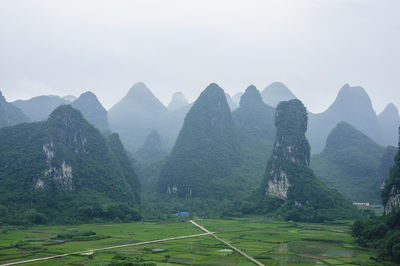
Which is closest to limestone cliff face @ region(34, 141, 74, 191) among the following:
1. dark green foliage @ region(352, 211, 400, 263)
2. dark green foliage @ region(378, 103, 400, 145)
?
dark green foliage @ region(352, 211, 400, 263)

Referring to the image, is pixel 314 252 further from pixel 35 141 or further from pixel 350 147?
pixel 350 147

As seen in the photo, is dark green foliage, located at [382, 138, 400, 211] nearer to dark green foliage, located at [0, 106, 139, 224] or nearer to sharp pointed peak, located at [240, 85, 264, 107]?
dark green foliage, located at [0, 106, 139, 224]

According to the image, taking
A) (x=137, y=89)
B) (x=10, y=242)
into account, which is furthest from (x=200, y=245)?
(x=137, y=89)

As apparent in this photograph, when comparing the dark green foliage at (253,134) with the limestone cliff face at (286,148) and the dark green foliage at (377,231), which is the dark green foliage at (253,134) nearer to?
the limestone cliff face at (286,148)

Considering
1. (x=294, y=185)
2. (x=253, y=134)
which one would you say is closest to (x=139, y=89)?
(x=253, y=134)

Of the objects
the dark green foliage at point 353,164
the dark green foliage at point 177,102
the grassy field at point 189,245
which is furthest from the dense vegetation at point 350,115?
the grassy field at point 189,245

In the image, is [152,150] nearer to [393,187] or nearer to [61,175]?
[61,175]
